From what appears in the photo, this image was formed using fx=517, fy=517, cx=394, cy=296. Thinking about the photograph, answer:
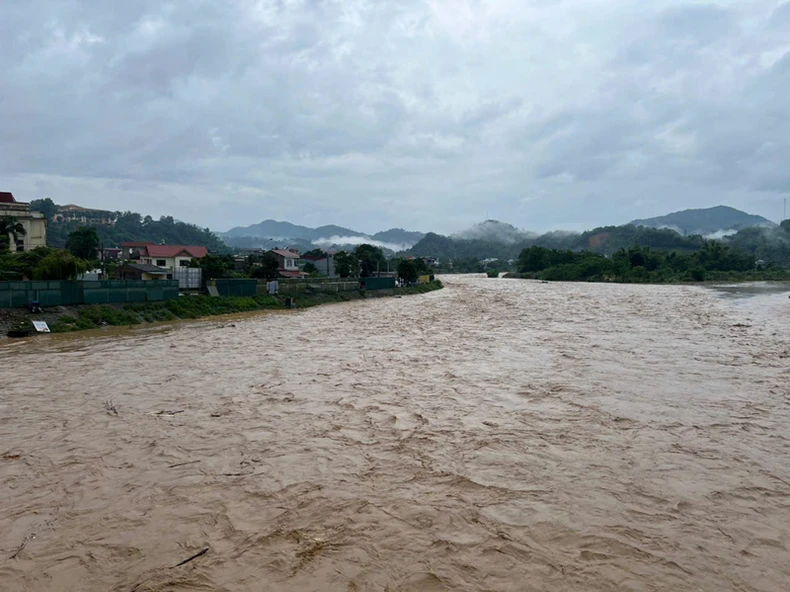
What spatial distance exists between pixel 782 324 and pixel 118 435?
2580 centimetres

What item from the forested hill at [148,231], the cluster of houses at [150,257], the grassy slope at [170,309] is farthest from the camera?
the forested hill at [148,231]

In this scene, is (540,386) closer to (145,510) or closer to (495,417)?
(495,417)

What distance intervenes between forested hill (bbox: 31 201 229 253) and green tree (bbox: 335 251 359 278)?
179 ft

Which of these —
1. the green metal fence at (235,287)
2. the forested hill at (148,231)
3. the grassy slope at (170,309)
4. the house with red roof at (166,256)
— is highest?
the forested hill at (148,231)

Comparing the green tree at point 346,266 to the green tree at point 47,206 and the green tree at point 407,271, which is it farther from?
the green tree at point 47,206

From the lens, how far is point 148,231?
119m

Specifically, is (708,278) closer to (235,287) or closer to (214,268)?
(214,268)

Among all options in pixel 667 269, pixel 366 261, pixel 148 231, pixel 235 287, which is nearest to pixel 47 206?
pixel 148 231

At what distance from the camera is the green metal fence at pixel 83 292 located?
742 inches

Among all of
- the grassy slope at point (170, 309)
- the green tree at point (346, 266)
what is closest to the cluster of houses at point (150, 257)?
the green tree at point (346, 266)

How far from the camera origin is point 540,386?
10727 millimetres

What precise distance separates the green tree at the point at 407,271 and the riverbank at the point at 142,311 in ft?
59.3

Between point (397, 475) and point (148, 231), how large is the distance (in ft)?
418

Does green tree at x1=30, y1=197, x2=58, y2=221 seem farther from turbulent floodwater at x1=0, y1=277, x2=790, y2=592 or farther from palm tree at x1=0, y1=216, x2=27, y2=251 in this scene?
turbulent floodwater at x1=0, y1=277, x2=790, y2=592
